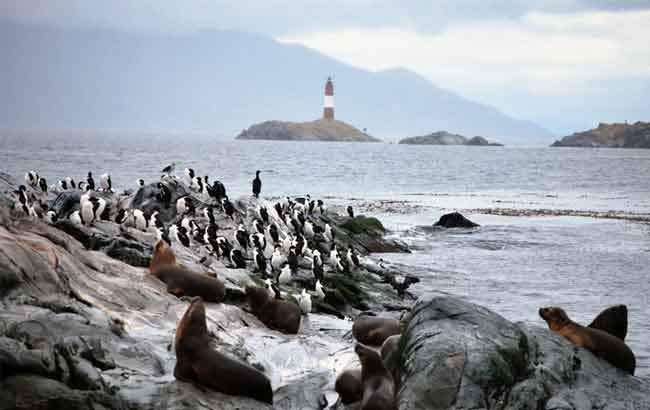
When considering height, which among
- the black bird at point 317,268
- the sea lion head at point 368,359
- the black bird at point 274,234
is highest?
the sea lion head at point 368,359

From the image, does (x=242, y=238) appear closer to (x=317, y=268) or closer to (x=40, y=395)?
(x=317, y=268)

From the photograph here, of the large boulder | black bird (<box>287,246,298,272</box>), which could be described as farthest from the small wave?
the large boulder

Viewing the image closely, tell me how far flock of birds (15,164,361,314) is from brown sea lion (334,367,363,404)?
4598 mm

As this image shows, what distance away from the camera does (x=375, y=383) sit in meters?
8.38

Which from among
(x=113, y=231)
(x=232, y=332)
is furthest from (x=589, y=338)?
(x=113, y=231)

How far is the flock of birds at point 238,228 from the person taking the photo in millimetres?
16969

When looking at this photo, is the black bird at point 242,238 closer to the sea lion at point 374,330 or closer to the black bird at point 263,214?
the black bird at point 263,214

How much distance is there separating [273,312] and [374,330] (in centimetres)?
155

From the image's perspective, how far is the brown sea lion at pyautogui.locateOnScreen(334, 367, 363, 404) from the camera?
891 centimetres

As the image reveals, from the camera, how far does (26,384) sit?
682 cm

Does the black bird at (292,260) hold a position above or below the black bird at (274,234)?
below

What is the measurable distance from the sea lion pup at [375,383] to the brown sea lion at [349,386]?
257 mm

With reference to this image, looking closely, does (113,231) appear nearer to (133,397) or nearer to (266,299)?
(266,299)

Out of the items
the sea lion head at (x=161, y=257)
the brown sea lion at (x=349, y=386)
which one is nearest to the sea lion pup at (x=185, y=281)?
the sea lion head at (x=161, y=257)
